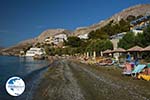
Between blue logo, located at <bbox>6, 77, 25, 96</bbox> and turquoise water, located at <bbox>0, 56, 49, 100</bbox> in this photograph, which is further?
turquoise water, located at <bbox>0, 56, 49, 100</bbox>

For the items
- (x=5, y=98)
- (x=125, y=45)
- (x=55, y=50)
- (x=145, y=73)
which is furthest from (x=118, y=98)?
(x=55, y=50)

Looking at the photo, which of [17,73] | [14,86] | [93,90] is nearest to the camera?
[14,86]

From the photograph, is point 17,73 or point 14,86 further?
point 17,73

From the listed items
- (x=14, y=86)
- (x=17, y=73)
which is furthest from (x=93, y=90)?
(x=17, y=73)

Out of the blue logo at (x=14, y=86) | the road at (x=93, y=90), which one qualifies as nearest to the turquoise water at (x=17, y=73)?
the road at (x=93, y=90)

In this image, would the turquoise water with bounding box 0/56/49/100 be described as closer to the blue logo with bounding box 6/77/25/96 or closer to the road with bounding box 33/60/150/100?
the road with bounding box 33/60/150/100

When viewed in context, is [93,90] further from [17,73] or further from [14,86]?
[17,73]

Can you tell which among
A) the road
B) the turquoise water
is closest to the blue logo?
the road

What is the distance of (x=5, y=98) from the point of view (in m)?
14.9

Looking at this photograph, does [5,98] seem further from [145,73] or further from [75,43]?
[75,43]

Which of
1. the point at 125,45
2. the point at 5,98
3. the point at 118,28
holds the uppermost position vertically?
the point at 118,28

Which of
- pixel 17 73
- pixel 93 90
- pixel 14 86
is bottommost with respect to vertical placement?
pixel 17 73

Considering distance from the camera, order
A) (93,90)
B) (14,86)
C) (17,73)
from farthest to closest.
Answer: (17,73)
(93,90)
(14,86)

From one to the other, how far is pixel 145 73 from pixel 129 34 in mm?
29817
